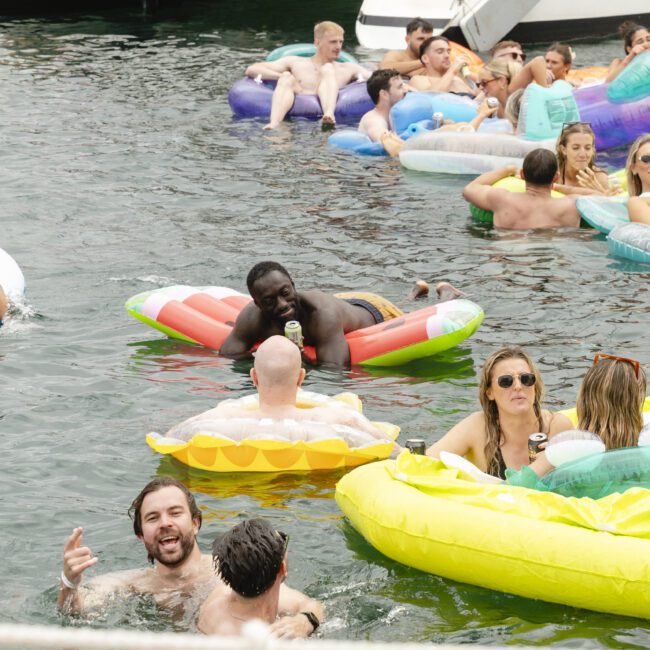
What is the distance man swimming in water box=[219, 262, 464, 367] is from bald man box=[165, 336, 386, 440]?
3.76 ft

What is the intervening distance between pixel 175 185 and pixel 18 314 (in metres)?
3.96

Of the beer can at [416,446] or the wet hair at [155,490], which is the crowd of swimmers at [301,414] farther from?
the beer can at [416,446]

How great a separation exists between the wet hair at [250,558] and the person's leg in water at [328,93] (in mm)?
10677

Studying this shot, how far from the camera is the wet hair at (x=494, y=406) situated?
6.20 meters

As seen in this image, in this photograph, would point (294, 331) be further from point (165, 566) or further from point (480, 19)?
point (480, 19)

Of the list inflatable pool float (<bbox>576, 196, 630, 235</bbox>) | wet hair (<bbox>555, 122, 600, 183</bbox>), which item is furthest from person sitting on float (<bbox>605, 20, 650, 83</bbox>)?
inflatable pool float (<bbox>576, 196, 630, 235</bbox>)

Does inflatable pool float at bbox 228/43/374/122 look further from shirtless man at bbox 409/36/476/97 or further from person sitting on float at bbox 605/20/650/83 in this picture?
person sitting on float at bbox 605/20/650/83

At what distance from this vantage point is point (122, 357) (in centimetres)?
861

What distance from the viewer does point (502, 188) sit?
36.8ft

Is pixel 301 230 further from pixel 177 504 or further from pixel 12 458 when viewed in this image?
pixel 177 504

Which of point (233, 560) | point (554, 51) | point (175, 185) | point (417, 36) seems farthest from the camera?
point (417, 36)

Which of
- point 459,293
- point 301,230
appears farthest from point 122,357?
point 301,230

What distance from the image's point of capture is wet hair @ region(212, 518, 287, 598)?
15.3 ft

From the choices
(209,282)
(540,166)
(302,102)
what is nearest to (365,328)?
(209,282)
